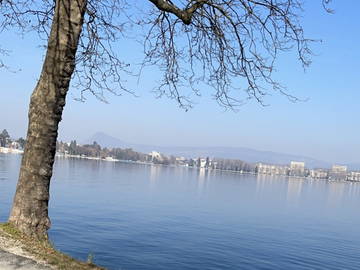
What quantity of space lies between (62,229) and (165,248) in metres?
8.05

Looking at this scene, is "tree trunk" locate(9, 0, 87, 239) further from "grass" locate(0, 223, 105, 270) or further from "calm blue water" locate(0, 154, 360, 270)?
"calm blue water" locate(0, 154, 360, 270)

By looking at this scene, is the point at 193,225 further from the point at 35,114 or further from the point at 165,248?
the point at 35,114

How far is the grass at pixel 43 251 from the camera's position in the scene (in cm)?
684

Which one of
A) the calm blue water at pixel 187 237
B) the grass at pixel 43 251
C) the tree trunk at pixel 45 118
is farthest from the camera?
the calm blue water at pixel 187 237

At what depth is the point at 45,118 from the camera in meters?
8.02

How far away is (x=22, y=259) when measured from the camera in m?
6.46

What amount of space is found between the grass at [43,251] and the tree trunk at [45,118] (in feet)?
0.67

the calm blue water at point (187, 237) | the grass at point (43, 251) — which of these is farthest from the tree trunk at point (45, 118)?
the calm blue water at point (187, 237)

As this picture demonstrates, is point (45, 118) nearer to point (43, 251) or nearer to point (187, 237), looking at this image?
point (43, 251)

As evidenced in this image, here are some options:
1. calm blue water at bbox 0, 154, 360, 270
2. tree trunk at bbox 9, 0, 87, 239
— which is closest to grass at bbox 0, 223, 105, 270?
tree trunk at bbox 9, 0, 87, 239

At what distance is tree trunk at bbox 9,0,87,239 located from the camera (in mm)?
8055

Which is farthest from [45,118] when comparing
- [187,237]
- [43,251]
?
[187,237]

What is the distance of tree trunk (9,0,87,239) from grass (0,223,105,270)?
0.20 meters

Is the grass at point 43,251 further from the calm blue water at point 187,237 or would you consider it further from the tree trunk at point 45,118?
the calm blue water at point 187,237
